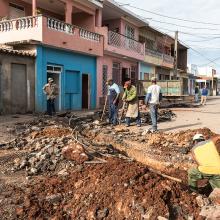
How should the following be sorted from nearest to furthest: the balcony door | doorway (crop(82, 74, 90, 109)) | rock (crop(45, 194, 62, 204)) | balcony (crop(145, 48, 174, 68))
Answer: rock (crop(45, 194, 62, 204)) < the balcony door < doorway (crop(82, 74, 90, 109)) < balcony (crop(145, 48, 174, 68))

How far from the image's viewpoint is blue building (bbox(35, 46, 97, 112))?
1822cm

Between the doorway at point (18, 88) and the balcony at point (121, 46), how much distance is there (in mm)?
7658

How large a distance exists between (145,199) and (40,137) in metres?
5.60

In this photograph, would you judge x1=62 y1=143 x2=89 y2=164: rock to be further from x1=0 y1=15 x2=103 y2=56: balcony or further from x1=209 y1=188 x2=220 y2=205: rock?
x1=0 y1=15 x2=103 y2=56: balcony

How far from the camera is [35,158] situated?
7.92 metres

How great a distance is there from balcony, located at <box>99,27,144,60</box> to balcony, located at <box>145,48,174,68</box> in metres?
2.11

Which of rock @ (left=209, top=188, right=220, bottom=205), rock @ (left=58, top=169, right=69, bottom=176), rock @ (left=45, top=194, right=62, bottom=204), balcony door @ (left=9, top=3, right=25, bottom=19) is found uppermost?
balcony door @ (left=9, top=3, right=25, bottom=19)

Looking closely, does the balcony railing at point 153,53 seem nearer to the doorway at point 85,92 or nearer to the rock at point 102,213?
the doorway at point 85,92

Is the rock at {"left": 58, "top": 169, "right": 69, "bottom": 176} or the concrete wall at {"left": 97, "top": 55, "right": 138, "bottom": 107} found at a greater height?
the concrete wall at {"left": 97, "top": 55, "right": 138, "bottom": 107}

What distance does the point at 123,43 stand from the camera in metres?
26.5

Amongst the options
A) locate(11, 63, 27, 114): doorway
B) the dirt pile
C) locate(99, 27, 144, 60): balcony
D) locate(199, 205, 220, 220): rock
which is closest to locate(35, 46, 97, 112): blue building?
locate(11, 63, 27, 114): doorway

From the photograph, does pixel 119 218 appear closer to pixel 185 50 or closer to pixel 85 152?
pixel 85 152

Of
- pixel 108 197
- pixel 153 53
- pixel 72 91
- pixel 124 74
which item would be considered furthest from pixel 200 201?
pixel 153 53

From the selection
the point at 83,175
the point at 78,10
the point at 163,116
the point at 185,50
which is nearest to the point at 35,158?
the point at 83,175
